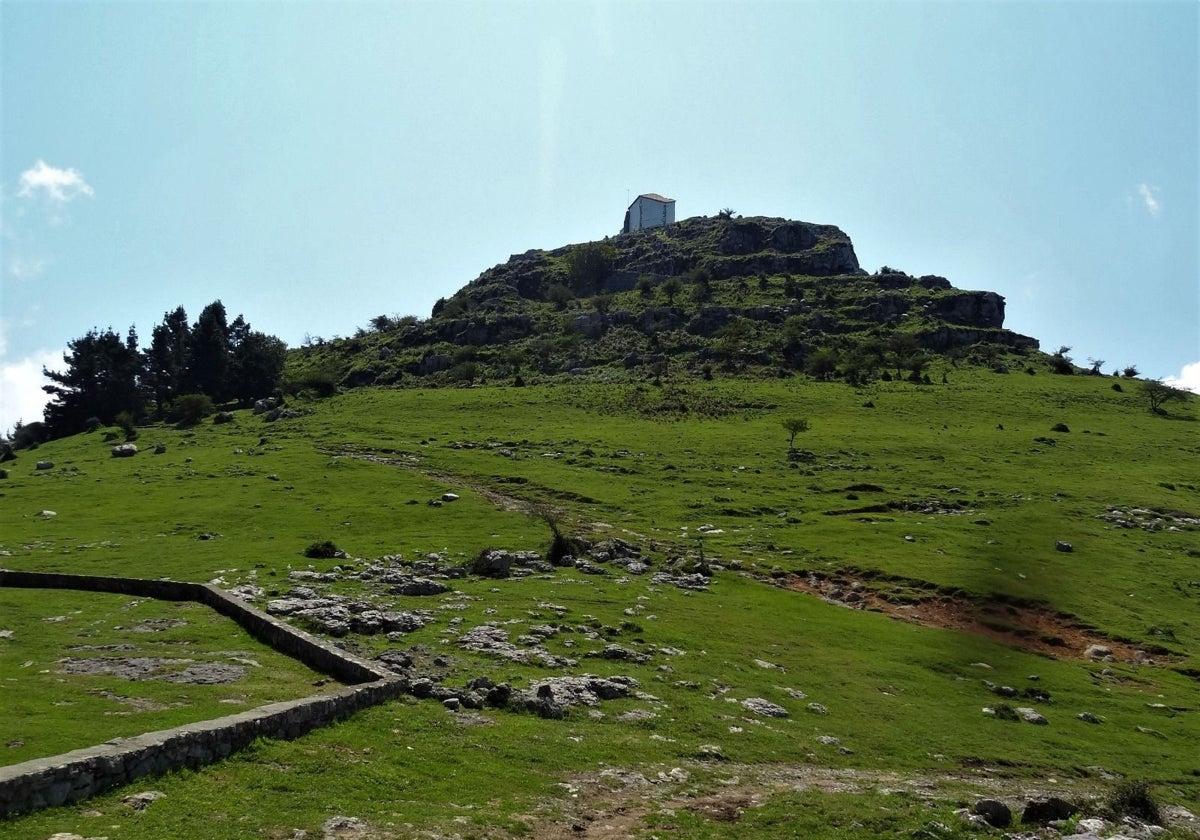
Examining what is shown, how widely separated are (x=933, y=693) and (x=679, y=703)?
11.4 meters

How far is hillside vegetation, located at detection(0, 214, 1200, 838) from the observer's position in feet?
54.5

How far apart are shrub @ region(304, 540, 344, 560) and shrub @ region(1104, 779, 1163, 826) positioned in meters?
35.7

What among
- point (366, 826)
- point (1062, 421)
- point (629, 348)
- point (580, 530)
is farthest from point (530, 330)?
point (366, 826)

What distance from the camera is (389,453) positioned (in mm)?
82750

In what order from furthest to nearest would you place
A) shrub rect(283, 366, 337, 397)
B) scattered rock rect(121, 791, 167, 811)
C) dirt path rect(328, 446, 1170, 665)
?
shrub rect(283, 366, 337, 397), dirt path rect(328, 446, 1170, 665), scattered rock rect(121, 791, 167, 811)

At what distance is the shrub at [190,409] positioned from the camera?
110000 millimetres

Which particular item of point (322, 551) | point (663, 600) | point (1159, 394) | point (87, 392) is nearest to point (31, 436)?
point (87, 392)

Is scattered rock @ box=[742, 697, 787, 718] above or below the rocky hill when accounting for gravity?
below

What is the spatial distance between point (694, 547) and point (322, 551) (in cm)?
2274

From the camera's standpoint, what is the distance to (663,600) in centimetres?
3706

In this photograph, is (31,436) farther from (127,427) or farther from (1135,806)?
(1135,806)

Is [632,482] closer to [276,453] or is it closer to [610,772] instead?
[276,453]

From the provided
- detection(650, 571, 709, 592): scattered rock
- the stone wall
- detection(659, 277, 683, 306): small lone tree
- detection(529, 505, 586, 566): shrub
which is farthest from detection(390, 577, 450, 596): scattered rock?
detection(659, 277, 683, 306): small lone tree

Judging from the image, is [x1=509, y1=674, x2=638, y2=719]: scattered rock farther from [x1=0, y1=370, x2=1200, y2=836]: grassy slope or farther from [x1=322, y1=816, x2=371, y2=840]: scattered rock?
[x1=322, y1=816, x2=371, y2=840]: scattered rock
